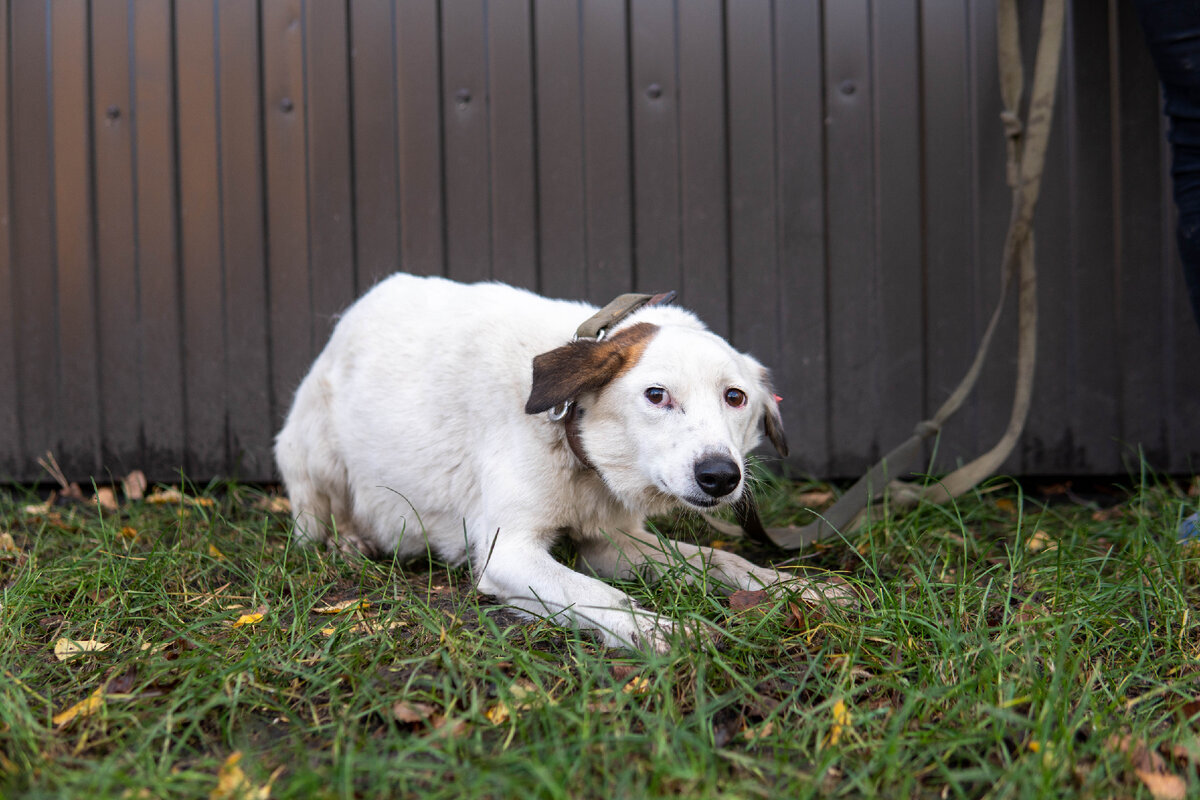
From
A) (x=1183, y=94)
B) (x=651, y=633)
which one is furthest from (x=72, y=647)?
(x=1183, y=94)

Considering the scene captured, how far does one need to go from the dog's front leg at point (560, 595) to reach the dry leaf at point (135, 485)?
7.63 ft

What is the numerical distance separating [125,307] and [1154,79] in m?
5.00

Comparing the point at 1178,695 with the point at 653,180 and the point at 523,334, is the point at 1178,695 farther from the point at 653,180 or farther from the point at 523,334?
the point at 653,180

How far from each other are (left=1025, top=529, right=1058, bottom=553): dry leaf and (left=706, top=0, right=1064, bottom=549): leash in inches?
10.8

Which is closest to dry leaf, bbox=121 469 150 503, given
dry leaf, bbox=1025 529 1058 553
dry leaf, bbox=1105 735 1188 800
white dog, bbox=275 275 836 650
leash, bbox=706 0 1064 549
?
white dog, bbox=275 275 836 650

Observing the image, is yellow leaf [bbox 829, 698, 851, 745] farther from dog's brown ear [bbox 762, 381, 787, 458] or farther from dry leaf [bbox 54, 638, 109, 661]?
dry leaf [bbox 54, 638, 109, 661]

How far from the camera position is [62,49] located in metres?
4.06

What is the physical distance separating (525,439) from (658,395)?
0.48 metres

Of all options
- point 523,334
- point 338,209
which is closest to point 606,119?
point 338,209

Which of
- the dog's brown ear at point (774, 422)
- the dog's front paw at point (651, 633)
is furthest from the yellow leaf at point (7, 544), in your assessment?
the dog's brown ear at point (774, 422)

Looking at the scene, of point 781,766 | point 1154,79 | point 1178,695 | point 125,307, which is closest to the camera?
point 781,766

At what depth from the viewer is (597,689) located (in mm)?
1845

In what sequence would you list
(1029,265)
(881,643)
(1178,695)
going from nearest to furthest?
(1178,695) → (881,643) → (1029,265)

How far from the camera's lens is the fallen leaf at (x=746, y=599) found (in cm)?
218
